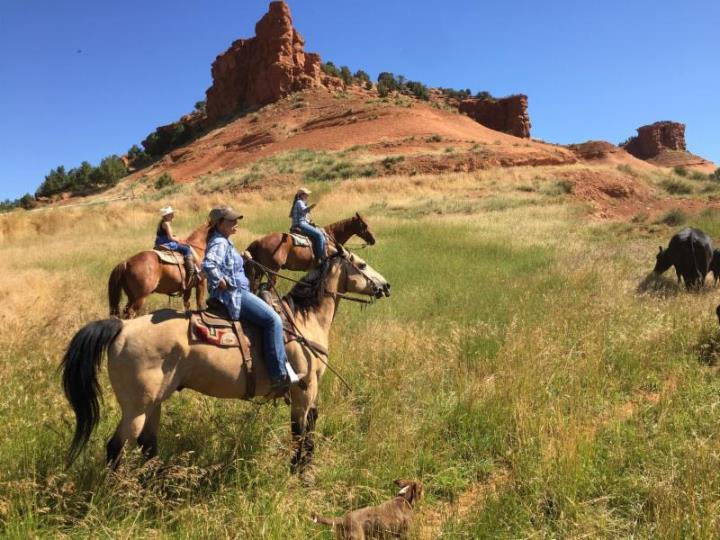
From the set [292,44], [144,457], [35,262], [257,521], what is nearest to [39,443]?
[144,457]

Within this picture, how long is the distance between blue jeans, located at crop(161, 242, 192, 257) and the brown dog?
6829 mm

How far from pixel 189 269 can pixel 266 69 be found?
78.6m

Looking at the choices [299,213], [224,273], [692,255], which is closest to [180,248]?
[299,213]

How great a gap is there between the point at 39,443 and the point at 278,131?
6151 cm

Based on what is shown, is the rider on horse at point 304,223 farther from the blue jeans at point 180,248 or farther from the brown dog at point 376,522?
the brown dog at point 376,522

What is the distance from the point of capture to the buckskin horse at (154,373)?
362cm

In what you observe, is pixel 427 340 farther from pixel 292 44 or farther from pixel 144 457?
pixel 292 44

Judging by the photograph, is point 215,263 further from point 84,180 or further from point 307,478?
point 84,180

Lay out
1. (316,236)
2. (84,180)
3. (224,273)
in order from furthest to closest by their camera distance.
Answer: (84,180) → (316,236) → (224,273)

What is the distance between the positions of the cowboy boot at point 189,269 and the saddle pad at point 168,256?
0.13m

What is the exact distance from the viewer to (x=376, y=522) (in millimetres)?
3375

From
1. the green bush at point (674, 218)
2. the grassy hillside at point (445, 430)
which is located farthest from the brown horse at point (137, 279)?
the green bush at point (674, 218)

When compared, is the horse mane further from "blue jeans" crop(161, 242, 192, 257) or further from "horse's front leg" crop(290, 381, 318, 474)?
"blue jeans" crop(161, 242, 192, 257)

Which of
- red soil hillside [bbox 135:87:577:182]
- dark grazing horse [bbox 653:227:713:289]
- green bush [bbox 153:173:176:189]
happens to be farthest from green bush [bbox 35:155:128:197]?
dark grazing horse [bbox 653:227:713:289]
